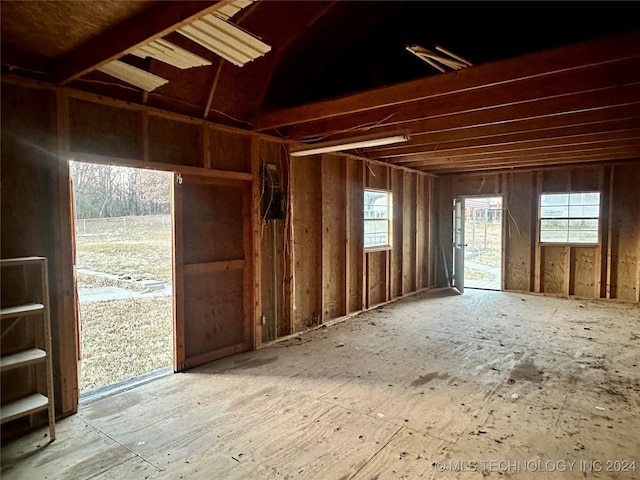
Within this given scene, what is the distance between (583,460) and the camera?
2248 millimetres

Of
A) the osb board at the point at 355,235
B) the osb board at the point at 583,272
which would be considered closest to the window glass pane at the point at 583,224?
the osb board at the point at 583,272

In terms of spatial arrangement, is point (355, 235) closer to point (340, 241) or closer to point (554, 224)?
point (340, 241)

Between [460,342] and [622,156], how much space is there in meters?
4.60

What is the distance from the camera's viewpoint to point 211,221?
3891 mm

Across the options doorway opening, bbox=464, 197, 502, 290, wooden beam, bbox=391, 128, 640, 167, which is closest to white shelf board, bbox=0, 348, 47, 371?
wooden beam, bbox=391, 128, 640, 167

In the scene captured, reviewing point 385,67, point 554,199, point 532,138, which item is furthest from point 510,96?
point 554,199

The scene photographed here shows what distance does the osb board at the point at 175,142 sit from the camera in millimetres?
3377

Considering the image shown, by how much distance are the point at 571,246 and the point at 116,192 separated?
341 inches

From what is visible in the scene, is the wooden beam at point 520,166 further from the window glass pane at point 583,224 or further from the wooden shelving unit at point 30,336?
the wooden shelving unit at point 30,336

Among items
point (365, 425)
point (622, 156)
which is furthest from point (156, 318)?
point (622, 156)

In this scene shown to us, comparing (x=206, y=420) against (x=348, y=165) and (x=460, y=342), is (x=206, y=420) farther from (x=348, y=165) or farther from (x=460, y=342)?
(x=348, y=165)

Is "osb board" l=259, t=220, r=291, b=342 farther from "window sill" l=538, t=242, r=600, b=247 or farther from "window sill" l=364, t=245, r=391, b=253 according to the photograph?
"window sill" l=538, t=242, r=600, b=247

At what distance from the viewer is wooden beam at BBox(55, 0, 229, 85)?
5.95 ft

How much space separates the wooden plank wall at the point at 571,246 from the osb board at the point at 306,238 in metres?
4.27
